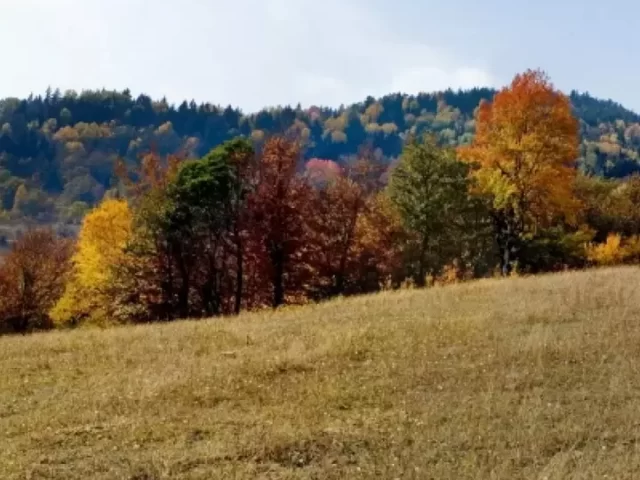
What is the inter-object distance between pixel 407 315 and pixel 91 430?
40.5 feet

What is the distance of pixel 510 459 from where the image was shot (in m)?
11.5

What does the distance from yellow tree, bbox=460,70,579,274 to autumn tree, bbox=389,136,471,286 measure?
32.5 feet

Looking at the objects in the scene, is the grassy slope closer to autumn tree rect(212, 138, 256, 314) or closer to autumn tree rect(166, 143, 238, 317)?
autumn tree rect(212, 138, 256, 314)

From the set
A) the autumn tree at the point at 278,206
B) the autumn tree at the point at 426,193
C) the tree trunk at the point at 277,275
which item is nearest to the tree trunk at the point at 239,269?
the autumn tree at the point at 278,206

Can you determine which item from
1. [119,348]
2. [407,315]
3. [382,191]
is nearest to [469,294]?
[407,315]

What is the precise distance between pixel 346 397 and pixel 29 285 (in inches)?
2234

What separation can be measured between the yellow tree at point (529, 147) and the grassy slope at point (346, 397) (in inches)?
662

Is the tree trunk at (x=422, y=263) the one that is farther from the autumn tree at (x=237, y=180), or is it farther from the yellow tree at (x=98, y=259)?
the yellow tree at (x=98, y=259)

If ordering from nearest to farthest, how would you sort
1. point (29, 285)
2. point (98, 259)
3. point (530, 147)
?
point (530, 147), point (98, 259), point (29, 285)

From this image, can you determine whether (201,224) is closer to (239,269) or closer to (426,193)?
(239,269)

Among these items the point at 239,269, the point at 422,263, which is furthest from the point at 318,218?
the point at 422,263

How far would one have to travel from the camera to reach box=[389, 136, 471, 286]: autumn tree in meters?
52.7

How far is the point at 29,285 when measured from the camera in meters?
65.9

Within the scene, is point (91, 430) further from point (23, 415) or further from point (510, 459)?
point (510, 459)
